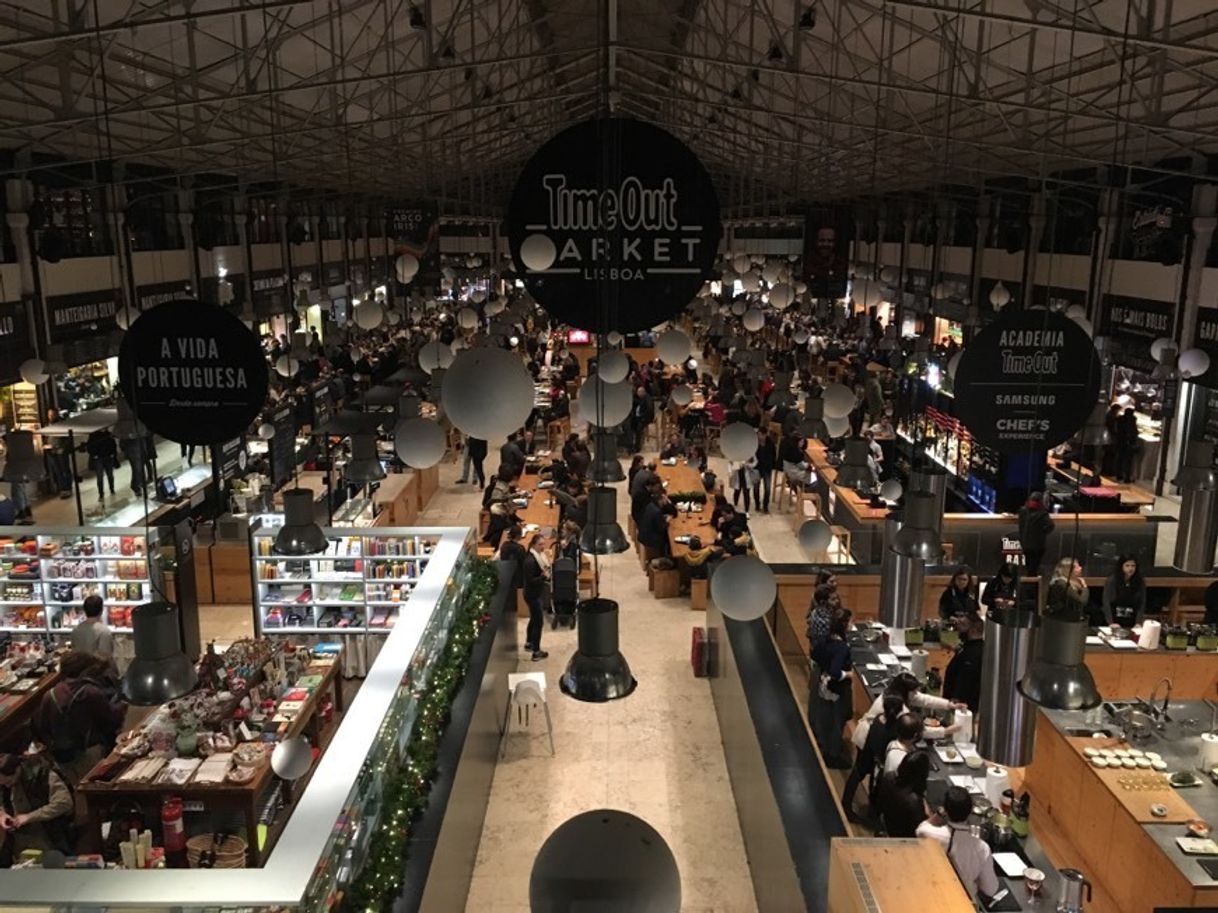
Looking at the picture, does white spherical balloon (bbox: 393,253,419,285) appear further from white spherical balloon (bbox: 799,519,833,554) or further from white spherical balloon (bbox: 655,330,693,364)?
white spherical balloon (bbox: 799,519,833,554)

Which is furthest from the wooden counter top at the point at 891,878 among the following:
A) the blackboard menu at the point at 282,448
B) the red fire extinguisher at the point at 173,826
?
the blackboard menu at the point at 282,448

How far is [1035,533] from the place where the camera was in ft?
33.2

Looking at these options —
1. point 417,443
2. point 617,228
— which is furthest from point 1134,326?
point 617,228

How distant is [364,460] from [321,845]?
4580 mm

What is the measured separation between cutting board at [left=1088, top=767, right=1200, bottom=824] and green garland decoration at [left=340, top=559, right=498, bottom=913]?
425 cm

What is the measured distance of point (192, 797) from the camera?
730cm

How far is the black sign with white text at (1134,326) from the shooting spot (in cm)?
1593

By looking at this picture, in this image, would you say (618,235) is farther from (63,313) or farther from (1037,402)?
(63,313)

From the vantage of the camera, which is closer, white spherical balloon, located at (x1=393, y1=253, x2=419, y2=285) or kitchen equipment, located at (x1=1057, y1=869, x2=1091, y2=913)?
kitchen equipment, located at (x1=1057, y1=869, x2=1091, y2=913)

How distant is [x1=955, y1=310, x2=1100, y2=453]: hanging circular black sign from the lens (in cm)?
559

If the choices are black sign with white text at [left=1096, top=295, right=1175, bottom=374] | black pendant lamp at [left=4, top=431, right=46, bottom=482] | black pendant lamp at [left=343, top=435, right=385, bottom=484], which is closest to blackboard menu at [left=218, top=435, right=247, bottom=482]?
black pendant lamp at [left=4, top=431, right=46, bottom=482]

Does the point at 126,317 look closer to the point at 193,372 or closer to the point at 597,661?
the point at 193,372

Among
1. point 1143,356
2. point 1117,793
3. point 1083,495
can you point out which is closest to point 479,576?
point 1117,793

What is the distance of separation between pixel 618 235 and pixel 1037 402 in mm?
2676
